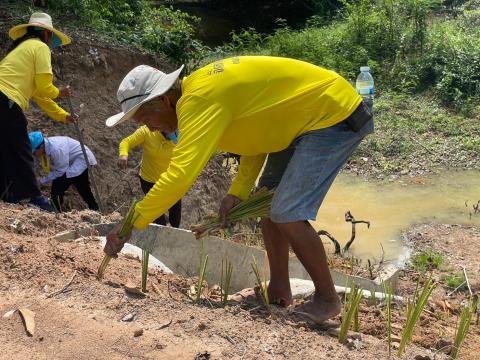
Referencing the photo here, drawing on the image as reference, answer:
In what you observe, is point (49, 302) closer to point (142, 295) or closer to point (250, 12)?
point (142, 295)

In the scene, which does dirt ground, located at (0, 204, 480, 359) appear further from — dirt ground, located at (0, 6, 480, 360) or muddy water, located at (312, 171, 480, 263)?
muddy water, located at (312, 171, 480, 263)

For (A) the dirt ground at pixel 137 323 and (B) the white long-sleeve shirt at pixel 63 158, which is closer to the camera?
(A) the dirt ground at pixel 137 323

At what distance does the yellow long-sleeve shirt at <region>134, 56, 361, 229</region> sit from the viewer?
2.83m

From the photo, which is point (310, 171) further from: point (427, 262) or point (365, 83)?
point (365, 83)

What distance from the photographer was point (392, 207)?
26.3 ft

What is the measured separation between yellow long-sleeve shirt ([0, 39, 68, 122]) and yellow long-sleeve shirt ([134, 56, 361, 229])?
267 centimetres

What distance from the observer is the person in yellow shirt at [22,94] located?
5324mm

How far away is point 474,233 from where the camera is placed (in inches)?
276

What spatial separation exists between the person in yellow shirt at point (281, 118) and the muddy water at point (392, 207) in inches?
141

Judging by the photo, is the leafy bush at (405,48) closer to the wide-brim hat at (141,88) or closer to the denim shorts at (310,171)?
the denim shorts at (310,171)

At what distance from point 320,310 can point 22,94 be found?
3309 mm

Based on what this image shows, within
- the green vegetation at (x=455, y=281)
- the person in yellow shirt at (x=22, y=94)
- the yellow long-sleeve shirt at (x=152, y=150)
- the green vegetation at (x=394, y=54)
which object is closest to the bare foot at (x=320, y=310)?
the green vegetation at (x=455, y=281)

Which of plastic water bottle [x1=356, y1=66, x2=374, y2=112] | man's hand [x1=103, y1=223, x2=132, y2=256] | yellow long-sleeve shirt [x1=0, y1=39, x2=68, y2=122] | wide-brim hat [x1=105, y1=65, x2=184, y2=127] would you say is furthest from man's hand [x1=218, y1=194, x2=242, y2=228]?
plastic water bottle [x1=356, y1=66, x2=374, y2=112]

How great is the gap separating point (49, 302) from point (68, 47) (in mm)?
5015
